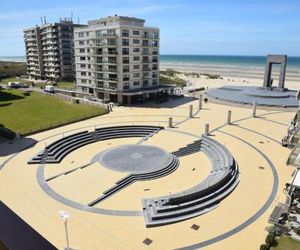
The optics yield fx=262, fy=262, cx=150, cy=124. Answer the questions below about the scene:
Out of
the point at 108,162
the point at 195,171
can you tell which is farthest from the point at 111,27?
the point at 195,171

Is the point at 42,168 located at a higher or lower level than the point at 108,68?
lower

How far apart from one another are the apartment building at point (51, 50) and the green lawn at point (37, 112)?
1428 inches

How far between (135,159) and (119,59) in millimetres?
35778

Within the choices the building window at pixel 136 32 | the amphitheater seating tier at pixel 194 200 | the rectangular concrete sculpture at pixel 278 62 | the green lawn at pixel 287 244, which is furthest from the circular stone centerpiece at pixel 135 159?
the rectangular concrete sculpture at pixel 278 62

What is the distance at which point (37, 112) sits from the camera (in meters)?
55.0

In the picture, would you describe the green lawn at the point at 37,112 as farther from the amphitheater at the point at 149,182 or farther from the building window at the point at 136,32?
the building window at the point at 136,32

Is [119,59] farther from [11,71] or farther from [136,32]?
[11,71]

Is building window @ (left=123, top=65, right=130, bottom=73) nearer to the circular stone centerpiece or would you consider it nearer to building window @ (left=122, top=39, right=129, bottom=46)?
building window @ (left=122, top=39, right=129, bottom=46)

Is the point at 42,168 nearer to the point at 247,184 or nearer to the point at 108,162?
the point at 108,162

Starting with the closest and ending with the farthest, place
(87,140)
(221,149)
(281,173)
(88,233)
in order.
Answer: (88,233) → (281,173) → (221,149) → (87,140)

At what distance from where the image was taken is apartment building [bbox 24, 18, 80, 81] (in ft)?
332

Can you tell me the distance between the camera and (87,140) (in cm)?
3906

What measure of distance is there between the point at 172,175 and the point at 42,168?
14786 millimetres

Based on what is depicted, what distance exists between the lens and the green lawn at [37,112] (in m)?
46.0
